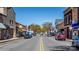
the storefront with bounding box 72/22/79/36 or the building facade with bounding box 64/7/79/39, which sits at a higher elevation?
the building facade with bounding box 64/7/79/39

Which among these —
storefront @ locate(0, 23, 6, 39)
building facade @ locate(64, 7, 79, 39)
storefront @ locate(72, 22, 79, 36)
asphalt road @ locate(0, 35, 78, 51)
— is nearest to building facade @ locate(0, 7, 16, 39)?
storefront @ locate(0, 23, 6, 39)

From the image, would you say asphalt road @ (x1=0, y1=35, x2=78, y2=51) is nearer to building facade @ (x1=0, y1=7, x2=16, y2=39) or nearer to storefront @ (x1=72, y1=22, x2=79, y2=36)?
storefront @ (x1=72, y1=22, x2=79, y2=36)

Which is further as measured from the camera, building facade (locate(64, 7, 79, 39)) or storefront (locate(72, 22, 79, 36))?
building facade (locate(64, 7, 79, 39))

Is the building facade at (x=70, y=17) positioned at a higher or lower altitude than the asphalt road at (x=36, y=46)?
higher

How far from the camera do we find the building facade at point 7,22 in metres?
45.2

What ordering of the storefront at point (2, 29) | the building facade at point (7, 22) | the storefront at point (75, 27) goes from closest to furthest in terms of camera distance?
1. the storefront at point (75, 27)
2. the storefront at point (2, 29)
3. the building facade at point (7, 22)

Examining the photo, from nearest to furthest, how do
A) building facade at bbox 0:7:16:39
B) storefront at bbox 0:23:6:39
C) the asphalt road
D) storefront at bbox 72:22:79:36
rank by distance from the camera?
the asphalt road
storefront at bbox 72:22:79:36
storefront at bbox 0:23:6:39
building facade at bbox 0:7:16:39

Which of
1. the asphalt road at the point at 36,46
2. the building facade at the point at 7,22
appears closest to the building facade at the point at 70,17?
the asphalt road at the point at 36,46

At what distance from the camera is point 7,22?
163 ft

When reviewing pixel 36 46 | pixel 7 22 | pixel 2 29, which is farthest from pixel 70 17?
pixel 7 22

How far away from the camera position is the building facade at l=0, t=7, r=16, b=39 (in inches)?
1778

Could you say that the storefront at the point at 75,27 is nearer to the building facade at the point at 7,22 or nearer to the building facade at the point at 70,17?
the building facade at the point at 70,17
